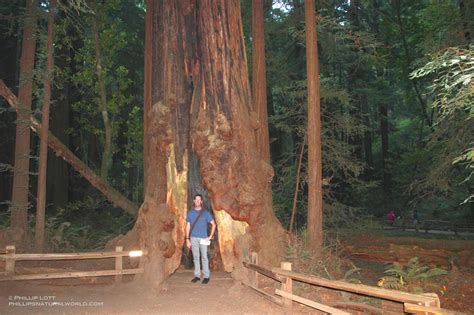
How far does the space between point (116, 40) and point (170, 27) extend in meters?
7.20

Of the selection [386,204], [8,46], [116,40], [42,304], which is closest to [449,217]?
[386,204]

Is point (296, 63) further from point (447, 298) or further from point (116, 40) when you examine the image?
point (447, 298)

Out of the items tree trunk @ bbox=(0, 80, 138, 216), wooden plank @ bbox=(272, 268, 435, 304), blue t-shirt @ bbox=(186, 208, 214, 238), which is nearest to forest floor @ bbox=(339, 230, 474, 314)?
wooden plank @ bbox=(272, 268, 435, 304)

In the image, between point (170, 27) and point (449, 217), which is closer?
point (170, 27)

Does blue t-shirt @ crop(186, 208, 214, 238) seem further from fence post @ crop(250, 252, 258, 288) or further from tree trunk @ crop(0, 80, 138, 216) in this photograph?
tree trunk @ crop(0, 80, 138, 216)

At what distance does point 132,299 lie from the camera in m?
8.27

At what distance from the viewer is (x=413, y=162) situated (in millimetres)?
24125

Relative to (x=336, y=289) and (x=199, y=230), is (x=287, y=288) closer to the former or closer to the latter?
(x=336, y=289)

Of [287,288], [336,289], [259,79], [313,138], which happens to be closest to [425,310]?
[336,289]

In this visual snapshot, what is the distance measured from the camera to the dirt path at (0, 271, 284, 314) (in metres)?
7.44

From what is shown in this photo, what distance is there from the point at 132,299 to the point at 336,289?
13.5 ft

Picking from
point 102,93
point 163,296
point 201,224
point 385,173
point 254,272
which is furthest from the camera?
point 385,173

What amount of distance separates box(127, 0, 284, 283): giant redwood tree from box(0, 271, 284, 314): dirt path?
516 millimetres

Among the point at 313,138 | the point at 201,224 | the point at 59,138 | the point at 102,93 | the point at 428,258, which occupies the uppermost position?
the point at 102,93
